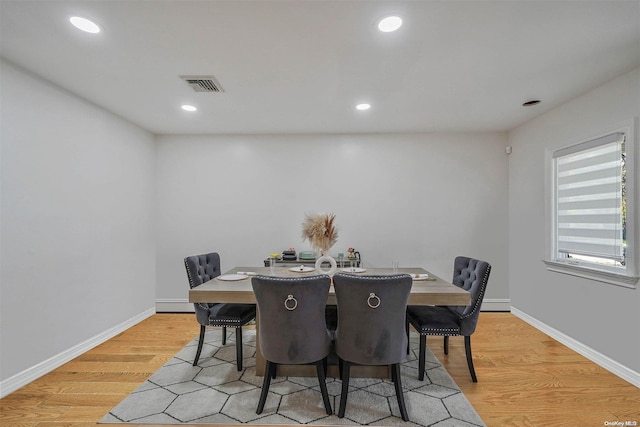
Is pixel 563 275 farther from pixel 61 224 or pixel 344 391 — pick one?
pixel 61 224

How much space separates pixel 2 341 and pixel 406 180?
14.3ft

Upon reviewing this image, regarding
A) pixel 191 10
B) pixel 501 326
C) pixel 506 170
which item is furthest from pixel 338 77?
pixel 501 326

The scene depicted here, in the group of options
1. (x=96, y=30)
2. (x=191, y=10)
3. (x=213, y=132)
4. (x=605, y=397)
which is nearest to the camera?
(x=191, y=10)

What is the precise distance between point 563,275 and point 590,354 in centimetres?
76

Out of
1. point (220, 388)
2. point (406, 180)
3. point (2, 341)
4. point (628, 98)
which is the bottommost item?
point (220, 388)

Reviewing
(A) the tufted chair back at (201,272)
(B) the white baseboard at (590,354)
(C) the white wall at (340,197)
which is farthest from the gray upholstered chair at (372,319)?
(C) the white wall at (340,197)

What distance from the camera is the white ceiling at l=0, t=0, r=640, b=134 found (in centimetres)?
179

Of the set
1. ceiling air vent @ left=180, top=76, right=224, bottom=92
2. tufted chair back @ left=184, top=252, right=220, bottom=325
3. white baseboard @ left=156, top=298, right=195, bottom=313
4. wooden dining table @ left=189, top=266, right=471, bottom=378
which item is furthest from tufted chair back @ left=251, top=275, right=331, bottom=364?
white baseboard @ left=156, top=298, right=195, bottom=313

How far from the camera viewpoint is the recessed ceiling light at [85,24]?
73.2 inches

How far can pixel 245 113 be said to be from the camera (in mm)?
3537

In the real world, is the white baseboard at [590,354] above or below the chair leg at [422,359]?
below

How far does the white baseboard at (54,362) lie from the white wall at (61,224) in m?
0.01

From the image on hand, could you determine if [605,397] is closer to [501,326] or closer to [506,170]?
[501,326]

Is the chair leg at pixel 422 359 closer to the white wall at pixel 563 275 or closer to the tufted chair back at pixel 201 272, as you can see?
the white wall at pixel 563 275
